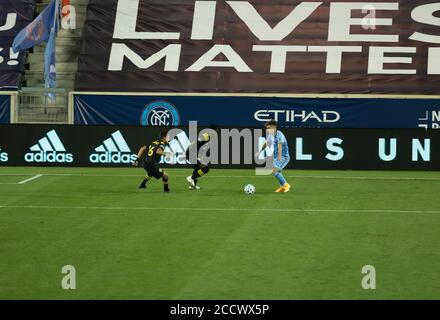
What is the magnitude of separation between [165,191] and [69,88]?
13.9 meters

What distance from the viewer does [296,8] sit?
124 feet

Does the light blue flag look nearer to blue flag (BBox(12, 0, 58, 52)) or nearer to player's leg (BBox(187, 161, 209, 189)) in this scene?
blue flag (BBox(12, 0, 58, 52))

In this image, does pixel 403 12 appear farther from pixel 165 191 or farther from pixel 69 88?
pixel 165 191

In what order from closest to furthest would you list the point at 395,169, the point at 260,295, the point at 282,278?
the point at 260,295, the point at 282,278, the point at 395,169

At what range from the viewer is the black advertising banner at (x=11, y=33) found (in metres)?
36.7

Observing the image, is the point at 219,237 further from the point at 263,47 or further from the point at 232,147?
the point at 263,47

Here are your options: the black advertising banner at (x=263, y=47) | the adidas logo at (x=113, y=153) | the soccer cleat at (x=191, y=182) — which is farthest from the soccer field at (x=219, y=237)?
the black advertising banner at (x=263, y=47)

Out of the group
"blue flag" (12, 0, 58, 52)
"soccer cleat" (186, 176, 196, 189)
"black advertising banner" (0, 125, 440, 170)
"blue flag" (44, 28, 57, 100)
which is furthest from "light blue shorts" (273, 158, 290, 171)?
"blue flag" (12, 0, 58, 52)

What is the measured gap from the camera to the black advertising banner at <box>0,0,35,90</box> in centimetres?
3669

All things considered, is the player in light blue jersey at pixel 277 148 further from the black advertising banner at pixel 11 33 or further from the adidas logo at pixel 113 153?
the black advertising banner at pixel 11 33

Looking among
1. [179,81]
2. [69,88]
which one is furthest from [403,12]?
[69,88]

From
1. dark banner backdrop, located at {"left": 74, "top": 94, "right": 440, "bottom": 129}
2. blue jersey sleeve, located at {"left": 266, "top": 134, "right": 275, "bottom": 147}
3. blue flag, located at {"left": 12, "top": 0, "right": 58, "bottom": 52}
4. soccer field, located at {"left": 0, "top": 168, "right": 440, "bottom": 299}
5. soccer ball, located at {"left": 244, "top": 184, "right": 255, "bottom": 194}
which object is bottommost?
soccer field, located at {"left": 0, "top": 168, "right": 440, "bottom": 299}

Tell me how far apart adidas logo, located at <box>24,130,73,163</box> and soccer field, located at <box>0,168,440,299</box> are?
2424 mm

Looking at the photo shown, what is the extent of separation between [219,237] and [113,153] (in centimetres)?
1298
